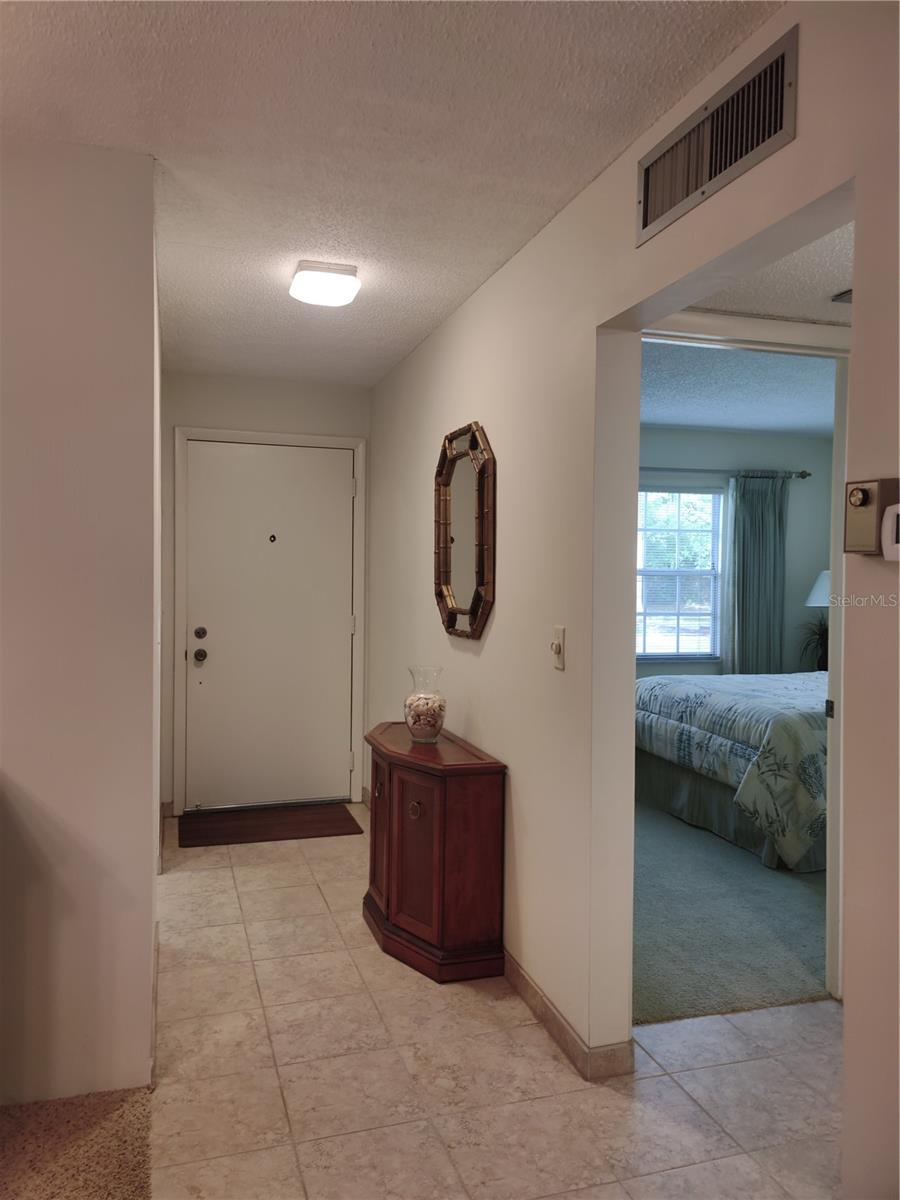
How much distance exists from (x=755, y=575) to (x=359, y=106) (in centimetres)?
567

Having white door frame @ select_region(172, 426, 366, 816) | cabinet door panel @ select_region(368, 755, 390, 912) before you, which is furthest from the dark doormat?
cabinet door panel @ select_region(368, 755, 390, 912)

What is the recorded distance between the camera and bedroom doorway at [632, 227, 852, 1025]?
3029mm

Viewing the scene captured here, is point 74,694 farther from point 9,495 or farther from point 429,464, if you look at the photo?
point 429,464

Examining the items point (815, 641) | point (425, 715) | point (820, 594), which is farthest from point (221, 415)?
point (815, 641)

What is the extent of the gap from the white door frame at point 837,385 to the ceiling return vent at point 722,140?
2.10 feet

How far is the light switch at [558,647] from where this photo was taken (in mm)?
2662

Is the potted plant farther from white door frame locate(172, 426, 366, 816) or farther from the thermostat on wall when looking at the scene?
the thermostat on wall

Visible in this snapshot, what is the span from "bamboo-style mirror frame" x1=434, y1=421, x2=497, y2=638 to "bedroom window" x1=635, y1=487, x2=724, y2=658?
11.4ft

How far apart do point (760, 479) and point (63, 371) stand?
5877mm

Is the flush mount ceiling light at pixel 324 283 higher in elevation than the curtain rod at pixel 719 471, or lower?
higher

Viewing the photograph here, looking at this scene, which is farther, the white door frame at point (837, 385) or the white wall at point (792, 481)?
the white wall at point (792, 481)

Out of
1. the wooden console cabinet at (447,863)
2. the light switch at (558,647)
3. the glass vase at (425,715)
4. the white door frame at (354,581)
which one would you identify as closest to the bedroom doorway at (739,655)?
the wooden console cabinet at (447,863)

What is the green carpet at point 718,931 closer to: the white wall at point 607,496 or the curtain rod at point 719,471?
the white wall at point 607,496

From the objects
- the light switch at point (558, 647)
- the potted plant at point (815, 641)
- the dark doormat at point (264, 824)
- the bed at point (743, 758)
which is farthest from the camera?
the potted plant at point (815, 641)
